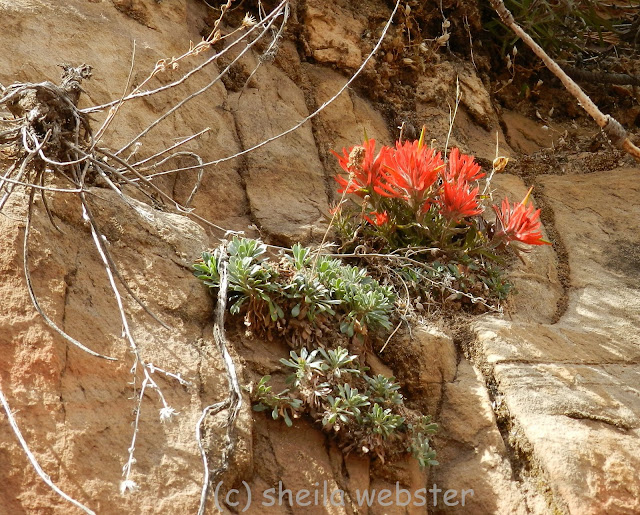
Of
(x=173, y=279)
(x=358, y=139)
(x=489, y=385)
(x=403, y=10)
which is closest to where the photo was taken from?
(x=173, y=279)

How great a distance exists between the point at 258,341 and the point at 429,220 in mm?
1281

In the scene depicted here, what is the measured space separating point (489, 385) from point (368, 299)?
0.71 meters

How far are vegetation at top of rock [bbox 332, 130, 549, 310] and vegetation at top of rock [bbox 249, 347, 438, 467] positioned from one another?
80 centimetres

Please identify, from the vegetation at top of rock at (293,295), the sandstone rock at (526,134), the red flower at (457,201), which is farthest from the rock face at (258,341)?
the red flower at (457,201)

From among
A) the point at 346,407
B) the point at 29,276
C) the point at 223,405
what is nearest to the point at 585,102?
the point at 346,407

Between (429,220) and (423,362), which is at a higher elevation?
(429,220)

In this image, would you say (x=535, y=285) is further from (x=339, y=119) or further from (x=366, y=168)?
(x=339, y=119)

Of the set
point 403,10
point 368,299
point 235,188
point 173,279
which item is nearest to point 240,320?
point 173,279

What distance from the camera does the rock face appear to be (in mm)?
2623

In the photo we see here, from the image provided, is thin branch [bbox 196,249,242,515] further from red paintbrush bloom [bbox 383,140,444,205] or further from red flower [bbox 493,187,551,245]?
red flower [bbox 493,187,551,245]

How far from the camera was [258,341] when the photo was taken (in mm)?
3209

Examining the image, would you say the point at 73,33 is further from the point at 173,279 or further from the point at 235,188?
the point at 173,279

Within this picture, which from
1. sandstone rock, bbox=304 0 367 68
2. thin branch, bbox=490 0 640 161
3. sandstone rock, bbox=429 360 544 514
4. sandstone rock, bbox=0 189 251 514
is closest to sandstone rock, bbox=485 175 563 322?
sandstone rock, bbox=429 360 544 514

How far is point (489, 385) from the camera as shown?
133 inches
